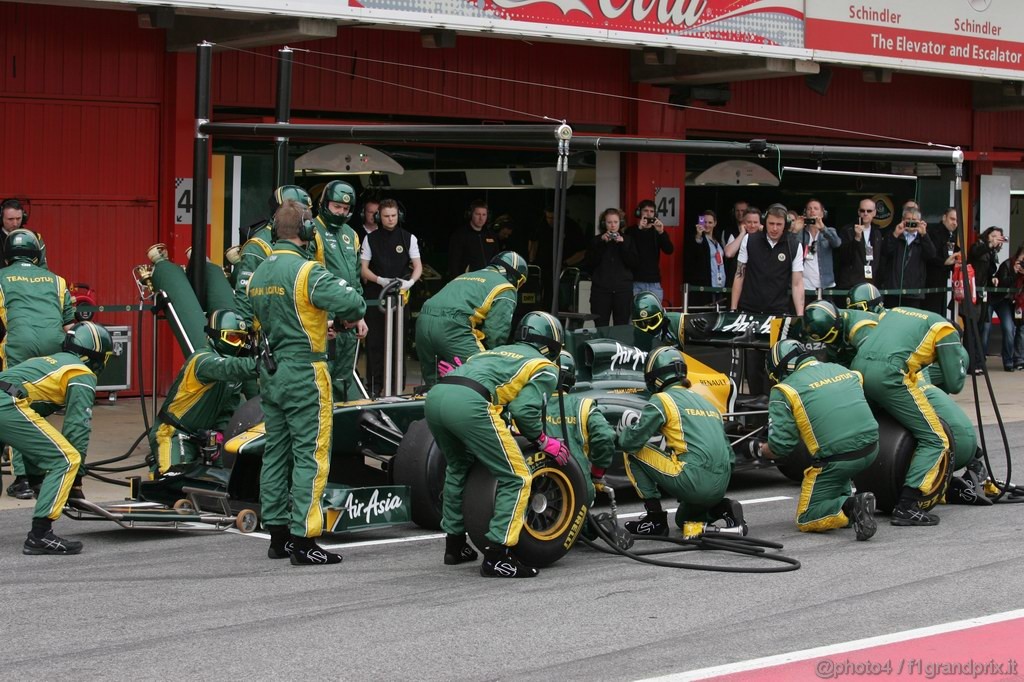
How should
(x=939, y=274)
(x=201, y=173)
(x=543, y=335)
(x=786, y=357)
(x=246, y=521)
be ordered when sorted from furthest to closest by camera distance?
(x=939, y=274) → (x=201, y=173) → (x=786, y=357) → (x=246, y=521) → (x=543, y=335)

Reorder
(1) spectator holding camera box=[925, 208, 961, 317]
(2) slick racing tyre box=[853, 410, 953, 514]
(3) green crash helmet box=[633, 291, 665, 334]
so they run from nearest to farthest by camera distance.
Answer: (2) slick racing tyre box=[853, 410, 953, 514] → (3) green crash helmet box=[633, 291, 665, 334] → (1) spectator holding camera box=[925, 208, 961, 317]

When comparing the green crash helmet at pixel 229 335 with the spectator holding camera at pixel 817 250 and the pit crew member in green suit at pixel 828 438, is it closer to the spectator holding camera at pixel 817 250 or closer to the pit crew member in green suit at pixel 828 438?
the pit crew member in green suit at pixel 828 438

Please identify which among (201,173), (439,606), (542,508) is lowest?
(439,606)

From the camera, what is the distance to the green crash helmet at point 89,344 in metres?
8.72

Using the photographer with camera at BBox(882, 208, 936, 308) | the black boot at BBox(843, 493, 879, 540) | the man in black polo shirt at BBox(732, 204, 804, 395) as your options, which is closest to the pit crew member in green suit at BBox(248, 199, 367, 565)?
the black boot at BBox(843, 493, 879, 540)

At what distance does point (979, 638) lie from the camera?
253 inches

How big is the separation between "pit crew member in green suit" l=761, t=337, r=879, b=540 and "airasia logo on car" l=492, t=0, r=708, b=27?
22.2 feet

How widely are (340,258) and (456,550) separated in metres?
2.97

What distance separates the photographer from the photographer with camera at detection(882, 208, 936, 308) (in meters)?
16.6

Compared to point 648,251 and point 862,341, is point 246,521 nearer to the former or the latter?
point 862,341

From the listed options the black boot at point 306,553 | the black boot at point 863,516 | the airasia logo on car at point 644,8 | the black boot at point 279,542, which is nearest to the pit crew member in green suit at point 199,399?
the black boot at point 279,542

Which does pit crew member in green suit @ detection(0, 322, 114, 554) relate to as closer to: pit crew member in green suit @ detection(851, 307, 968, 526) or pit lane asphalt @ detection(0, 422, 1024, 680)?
pit lane asphalt @ detection(0, 422, 1024, 680)

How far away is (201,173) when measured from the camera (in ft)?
36.2

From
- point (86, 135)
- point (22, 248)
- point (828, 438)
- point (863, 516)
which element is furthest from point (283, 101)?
point (863, 516)
